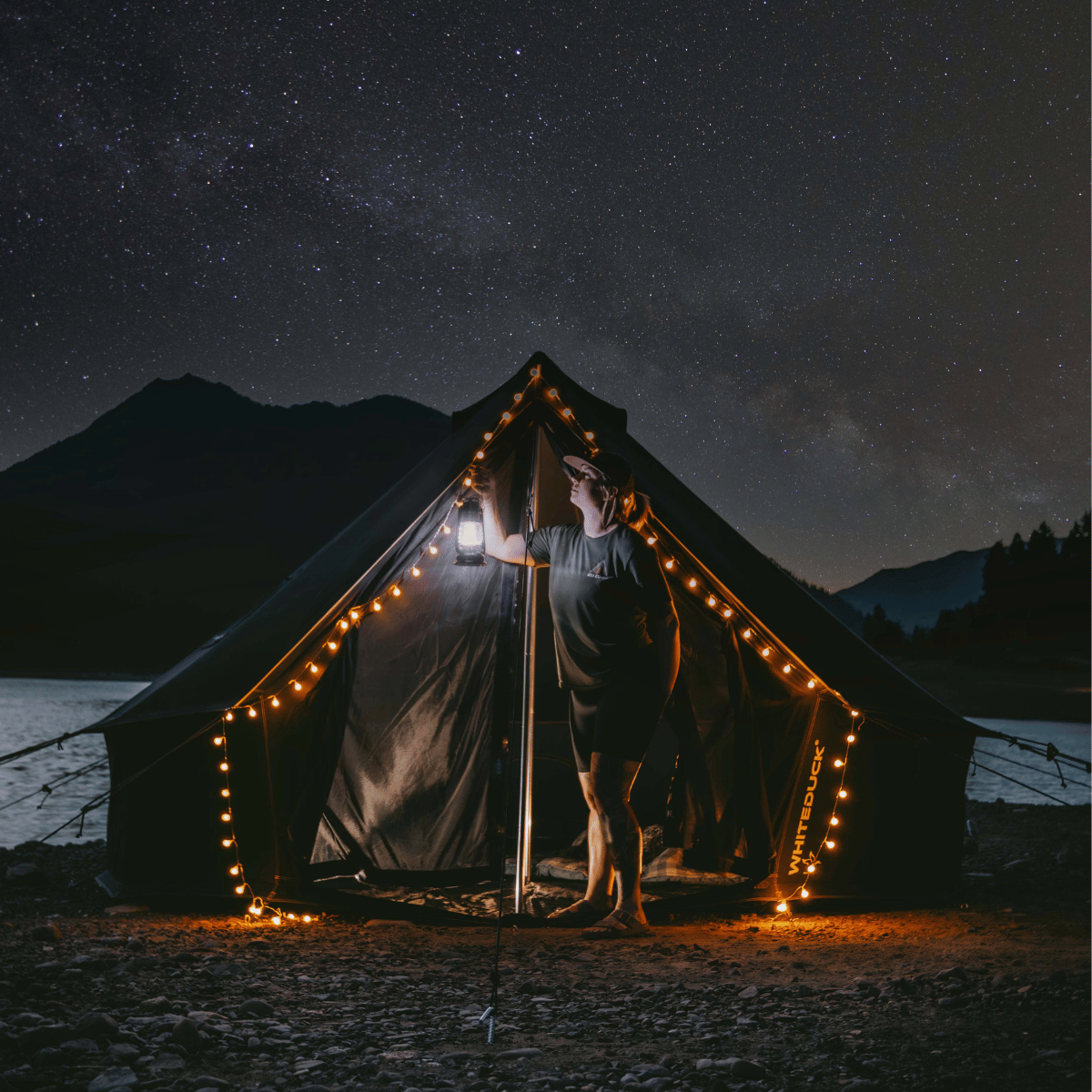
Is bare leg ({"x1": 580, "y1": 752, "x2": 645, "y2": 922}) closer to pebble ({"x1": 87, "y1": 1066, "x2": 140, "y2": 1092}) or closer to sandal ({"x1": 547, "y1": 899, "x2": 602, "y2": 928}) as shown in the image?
sandal ({"x1": 547, "y1": 899, "x2": 602, "y2": 928})

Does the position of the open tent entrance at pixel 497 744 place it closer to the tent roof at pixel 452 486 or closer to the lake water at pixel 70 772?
the tent roof at pixel 452 486

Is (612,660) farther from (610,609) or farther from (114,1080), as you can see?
(114,1080)

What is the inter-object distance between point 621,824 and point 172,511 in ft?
362

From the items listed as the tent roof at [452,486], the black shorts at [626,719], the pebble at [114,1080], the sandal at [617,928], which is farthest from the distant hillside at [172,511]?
the pebble at [114,1080]

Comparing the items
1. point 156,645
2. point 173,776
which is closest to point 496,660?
point 173,776

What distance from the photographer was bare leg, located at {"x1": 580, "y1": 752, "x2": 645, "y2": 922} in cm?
375

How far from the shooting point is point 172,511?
104 m

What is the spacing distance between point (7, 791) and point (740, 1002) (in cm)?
806

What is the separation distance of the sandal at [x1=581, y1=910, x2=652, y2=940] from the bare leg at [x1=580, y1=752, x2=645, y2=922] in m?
0.02

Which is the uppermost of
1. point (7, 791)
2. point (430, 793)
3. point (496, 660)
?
point (496, 660)

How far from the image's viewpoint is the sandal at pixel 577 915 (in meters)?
3.86

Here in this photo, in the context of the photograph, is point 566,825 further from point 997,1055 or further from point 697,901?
point 997,1055

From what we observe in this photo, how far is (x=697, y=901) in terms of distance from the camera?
Answer: 4113 millimetres

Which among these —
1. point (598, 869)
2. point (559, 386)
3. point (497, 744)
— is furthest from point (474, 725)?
point (559, 386)
